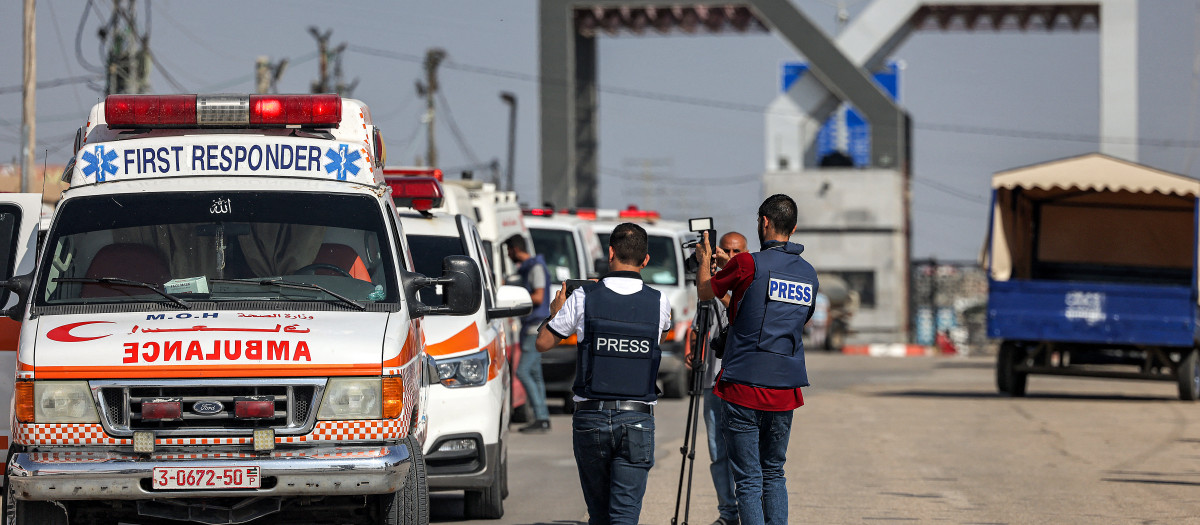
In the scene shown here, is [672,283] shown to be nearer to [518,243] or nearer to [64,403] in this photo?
[518,243]

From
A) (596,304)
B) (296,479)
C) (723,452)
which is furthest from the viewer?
(723,452)

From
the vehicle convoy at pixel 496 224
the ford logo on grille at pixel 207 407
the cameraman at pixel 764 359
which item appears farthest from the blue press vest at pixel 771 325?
the vehicle convoy at pixel 496 224

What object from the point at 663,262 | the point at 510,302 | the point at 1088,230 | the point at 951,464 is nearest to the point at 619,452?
the point at 510,302

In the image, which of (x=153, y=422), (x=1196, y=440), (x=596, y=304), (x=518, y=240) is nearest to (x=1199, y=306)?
(x=1196, y=440)

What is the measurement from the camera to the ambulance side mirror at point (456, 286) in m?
7.60

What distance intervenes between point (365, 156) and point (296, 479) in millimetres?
1991

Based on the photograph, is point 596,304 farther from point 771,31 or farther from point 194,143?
point 771,31

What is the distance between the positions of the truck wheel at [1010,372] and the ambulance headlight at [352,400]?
1541 cm

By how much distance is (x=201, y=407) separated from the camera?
6676mm

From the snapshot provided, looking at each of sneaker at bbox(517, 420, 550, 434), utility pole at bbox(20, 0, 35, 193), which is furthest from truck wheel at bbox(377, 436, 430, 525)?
utility pole at bbox(20, 0, 35, 193)

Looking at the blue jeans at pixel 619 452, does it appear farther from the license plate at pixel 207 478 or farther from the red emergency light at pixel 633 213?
the red emergency light at pixel 633 213

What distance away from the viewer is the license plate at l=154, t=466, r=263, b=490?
6.55 metres

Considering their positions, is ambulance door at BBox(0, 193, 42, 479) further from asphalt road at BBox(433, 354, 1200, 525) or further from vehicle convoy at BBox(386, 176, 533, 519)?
asphalt road at BBox(433, 354, 1200, 525)

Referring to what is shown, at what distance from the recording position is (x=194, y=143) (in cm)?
784
